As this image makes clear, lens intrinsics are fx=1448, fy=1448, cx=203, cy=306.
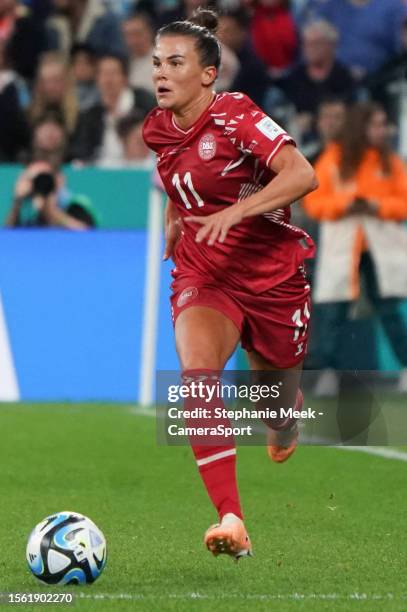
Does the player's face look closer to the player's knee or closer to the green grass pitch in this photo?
the player's knee

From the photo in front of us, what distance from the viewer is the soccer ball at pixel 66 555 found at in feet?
16.3

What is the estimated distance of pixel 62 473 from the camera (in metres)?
8.38

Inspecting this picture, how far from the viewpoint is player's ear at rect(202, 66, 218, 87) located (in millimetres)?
5801

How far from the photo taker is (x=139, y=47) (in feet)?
50.8

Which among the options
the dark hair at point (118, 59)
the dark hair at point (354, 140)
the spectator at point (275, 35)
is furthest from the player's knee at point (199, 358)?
the spectator at point (275, 35)

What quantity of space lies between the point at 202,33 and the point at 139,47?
32.3 ft

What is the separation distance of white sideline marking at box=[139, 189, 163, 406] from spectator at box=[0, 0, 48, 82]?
3.85 m

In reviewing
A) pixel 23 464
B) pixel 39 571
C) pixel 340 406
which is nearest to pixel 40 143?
pixel 340 406

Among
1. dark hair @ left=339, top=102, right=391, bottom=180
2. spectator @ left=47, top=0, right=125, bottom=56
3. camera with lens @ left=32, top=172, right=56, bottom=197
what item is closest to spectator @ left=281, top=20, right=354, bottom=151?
spectator @ left=47, top=0, right=125, bottom=56

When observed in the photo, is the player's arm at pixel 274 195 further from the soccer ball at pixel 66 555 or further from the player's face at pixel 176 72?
the soccer ball at pixel 66 555

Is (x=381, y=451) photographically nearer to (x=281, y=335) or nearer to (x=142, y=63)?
(x=281, y=335)

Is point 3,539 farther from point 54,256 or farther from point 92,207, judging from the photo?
point 92,207

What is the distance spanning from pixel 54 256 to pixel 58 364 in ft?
3.20

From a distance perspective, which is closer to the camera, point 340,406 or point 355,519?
point 355,519
